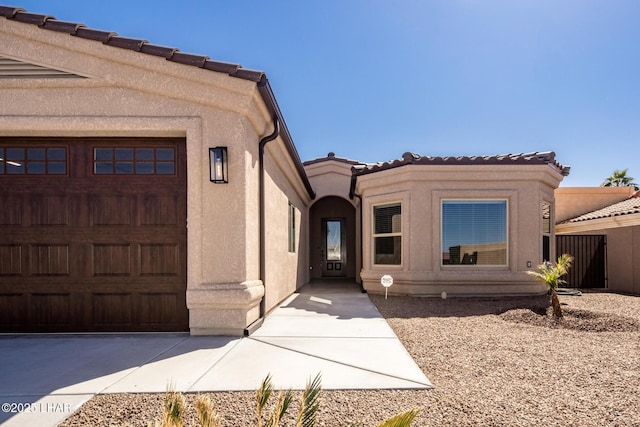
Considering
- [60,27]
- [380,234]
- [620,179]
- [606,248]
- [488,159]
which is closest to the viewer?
[60,27]

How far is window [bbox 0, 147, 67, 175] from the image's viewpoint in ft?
17.2

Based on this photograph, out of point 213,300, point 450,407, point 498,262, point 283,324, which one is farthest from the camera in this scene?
point 498,262

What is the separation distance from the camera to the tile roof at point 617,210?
11061 mm

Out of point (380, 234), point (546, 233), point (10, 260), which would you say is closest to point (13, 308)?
point (10, 260)

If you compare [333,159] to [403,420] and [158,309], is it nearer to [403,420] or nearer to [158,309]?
[158,309]

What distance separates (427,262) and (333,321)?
3.81 metres

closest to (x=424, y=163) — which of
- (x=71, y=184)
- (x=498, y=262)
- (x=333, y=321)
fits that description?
(x=498, y=262)

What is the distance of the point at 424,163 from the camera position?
889 cm

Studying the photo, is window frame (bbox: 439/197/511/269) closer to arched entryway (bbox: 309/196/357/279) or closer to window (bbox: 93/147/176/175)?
window (bbox: 93/147/176/175)

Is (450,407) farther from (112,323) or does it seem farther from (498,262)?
(498,262)

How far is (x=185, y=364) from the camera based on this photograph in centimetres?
387

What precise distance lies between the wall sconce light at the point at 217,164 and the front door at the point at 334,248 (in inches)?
430

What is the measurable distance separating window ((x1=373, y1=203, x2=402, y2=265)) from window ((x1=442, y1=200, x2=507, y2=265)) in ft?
3.83

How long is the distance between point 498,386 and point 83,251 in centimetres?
580
